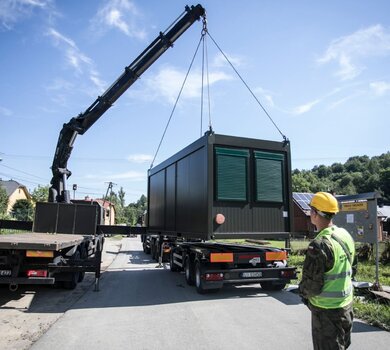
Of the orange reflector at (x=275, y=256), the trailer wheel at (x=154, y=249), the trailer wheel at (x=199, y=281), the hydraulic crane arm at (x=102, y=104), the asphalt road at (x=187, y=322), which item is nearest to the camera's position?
the asphalt road at (x=187, y=322)

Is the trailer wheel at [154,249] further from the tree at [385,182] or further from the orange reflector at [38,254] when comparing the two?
the tree at [385,182]

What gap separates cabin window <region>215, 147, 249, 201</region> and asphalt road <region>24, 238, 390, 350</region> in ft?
7.94

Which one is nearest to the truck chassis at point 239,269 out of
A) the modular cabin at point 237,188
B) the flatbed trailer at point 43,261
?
the modular cabin at point 237,188

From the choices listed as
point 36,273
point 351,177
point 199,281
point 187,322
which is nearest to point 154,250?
point 199,281

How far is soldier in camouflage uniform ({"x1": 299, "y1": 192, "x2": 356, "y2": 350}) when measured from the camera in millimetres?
3107

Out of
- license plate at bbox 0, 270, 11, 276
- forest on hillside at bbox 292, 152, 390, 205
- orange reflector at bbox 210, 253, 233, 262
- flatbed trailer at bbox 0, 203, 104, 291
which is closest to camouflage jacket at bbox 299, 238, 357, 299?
orange reflector at bbox 210, 253, 233, 262

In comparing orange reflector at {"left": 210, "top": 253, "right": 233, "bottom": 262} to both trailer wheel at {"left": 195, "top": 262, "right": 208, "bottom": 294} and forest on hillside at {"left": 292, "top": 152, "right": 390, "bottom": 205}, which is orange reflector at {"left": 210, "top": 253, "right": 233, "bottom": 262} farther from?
forest on hillside at {"left": 292, "top": 152, "right": 390, "bottom": 205}

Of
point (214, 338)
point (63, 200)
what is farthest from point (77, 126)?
point (214, 338)

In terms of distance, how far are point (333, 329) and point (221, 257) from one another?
5.86 m

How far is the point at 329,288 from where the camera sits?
3156 mm

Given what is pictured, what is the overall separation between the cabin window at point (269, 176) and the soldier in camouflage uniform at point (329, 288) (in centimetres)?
653

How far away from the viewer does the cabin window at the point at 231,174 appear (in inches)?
367

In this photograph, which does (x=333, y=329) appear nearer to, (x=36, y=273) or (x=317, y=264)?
(x=317, y=264)

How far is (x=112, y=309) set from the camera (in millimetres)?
7562
